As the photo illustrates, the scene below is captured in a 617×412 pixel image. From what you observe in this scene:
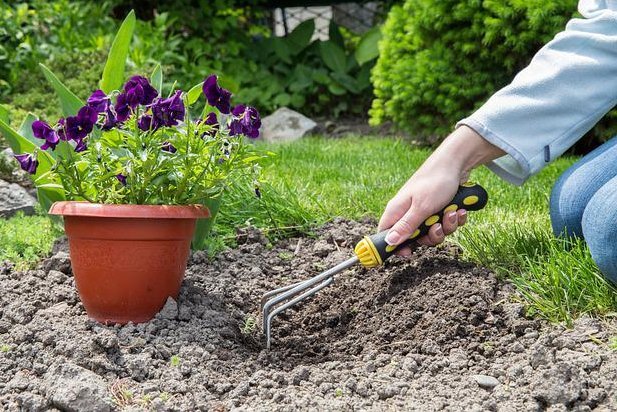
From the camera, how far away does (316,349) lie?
2.45m

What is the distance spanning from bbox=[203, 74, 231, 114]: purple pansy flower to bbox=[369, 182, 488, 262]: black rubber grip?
21.3 inches

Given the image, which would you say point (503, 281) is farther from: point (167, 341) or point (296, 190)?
point (296, 190)

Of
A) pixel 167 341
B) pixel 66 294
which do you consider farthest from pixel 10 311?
pixel 167 341

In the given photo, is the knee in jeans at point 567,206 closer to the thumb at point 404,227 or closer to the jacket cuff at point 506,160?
the jacket cuff at point 506,160

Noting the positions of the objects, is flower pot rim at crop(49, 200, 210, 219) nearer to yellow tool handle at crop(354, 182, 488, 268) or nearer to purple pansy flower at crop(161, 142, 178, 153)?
purple pansy flower at crop(161, 142, 178, 153)

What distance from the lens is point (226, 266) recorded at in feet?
9.71

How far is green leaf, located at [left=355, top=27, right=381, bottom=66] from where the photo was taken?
6957 mm

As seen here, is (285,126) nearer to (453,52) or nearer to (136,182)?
(453,52)

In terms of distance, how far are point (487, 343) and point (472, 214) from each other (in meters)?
1.02

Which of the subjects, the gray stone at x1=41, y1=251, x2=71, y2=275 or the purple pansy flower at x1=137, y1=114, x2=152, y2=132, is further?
the gray stone at x1=41, y1=251, x2=71, y2=275

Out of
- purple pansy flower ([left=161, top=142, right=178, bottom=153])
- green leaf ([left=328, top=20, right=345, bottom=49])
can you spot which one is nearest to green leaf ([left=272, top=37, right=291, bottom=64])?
green leaf ([left=328, top=20, right=345, bottom=49])

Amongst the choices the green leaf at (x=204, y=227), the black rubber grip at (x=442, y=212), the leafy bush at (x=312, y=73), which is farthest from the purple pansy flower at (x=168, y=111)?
the leafy bush at (x=312, y=73)

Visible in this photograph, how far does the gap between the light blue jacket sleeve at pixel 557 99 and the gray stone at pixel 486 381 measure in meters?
0.63

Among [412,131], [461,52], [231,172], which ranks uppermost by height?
[231,172]
